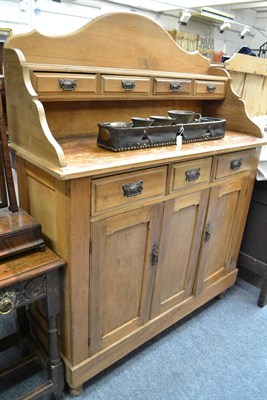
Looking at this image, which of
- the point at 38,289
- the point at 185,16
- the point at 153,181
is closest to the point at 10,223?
the point at 38,289

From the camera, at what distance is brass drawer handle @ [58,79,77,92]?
1170 mm

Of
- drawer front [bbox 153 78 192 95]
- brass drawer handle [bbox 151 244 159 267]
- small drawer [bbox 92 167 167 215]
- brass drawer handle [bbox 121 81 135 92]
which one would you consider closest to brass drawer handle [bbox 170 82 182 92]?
drawer front [bbox 153 78 192 95]

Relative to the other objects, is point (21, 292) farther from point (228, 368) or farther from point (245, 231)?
point (245, 231)

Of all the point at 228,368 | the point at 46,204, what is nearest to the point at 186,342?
the point at 228,368

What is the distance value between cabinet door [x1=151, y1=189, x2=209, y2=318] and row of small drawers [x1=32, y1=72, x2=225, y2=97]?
0.52 m

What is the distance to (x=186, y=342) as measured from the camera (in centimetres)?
167

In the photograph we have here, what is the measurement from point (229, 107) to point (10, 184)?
1316 mm

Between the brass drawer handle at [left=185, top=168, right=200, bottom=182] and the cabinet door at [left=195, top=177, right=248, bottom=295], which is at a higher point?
the brass drawer handle at [left=185, top=168, right=200, bottom=182]

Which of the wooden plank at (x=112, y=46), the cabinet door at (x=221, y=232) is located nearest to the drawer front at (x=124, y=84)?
the wooden plank at (x=112, y=46)

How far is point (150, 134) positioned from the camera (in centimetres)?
129

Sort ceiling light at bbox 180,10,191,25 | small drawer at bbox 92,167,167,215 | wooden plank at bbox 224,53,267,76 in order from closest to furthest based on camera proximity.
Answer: small drawer at bbox 92,167,167,215 < wooden plank at bbox 224,53,267,76 < ceiling light at bbox 180,10,191,25

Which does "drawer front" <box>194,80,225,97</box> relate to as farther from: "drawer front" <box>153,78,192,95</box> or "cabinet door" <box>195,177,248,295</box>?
"cabinet door" <box>195,177,248,295</box>

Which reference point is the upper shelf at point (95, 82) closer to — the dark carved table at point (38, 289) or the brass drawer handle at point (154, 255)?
the dark carved table at point (38, 289)

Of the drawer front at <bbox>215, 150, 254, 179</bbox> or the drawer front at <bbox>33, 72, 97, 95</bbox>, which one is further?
the drawer front at <bbox>215, 150, 254, 179</bbox>
